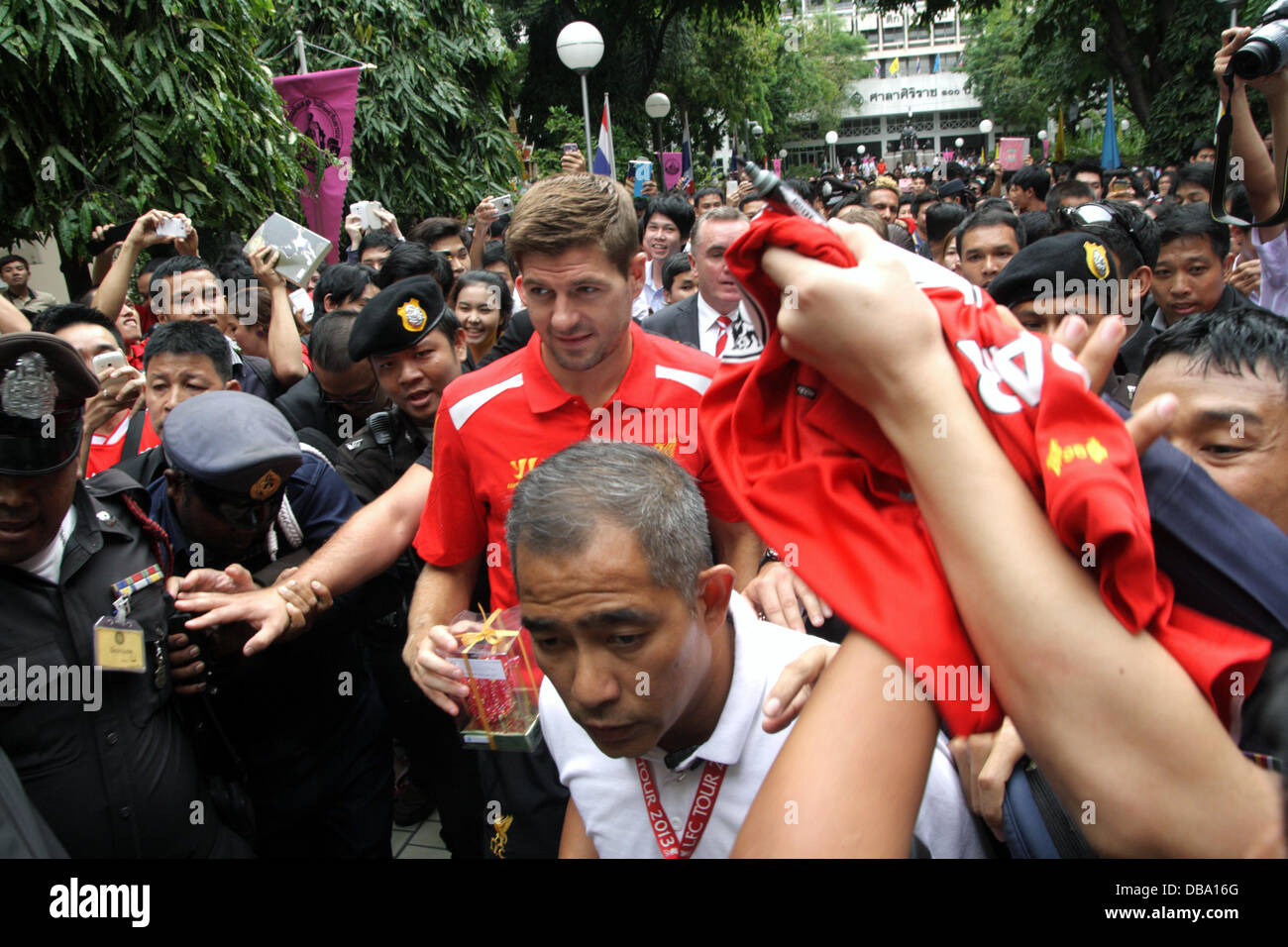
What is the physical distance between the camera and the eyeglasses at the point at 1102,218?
11.2 ft

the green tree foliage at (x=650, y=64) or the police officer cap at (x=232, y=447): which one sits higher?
the green tree foliage at (x=650, y=64)

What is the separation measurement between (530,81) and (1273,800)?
85.9 ft

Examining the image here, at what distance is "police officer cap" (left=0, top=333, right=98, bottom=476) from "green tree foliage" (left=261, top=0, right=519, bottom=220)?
38.9 ft

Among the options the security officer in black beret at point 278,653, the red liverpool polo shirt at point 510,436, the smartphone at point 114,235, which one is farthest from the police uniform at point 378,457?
the smartphone at point 114,235

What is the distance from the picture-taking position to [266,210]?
7.10 metres

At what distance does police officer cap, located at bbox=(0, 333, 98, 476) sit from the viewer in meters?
1.98

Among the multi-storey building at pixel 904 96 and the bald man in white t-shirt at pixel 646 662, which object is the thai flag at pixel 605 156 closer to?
the bald man in white t-shirt at pixel 646 662

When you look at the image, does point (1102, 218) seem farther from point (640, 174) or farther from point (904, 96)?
point (904, 96)

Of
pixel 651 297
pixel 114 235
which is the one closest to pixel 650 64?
pixel 651 297

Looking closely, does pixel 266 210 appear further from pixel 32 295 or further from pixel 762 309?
pixel 762 309

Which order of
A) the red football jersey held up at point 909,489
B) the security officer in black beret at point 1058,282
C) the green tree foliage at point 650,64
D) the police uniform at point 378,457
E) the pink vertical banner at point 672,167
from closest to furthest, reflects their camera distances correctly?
the red football jersey held up at point 909,489
the security officer in black beret at point 1058,282
the police uniform at point 378,457
the pink vertical banner at point 672,167
the green tree foliage at point 650,64

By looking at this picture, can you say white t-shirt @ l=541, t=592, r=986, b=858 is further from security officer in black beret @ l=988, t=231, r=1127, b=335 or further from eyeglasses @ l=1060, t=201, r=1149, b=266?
eyeglasses @ l=1060, t=201, r=1149, b=266

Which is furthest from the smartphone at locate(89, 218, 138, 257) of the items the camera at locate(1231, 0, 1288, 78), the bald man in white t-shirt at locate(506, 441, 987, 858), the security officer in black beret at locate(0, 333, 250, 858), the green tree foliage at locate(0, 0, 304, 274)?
the camera at locate(1231, 0, 1288, 78)

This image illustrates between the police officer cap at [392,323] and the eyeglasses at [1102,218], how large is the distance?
2.48 m
